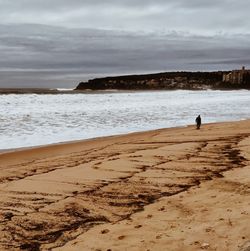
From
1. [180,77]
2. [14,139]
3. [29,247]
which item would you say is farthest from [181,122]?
[180,77]

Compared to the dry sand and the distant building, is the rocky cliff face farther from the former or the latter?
the dry sand

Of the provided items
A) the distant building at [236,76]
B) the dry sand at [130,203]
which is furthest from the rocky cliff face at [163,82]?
the dry sand at [130,203]

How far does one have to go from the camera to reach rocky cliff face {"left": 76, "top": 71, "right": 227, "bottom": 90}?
356 feet

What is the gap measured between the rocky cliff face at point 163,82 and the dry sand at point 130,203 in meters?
96.8

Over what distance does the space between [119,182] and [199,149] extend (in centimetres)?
343

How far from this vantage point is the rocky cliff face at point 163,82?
356 ft

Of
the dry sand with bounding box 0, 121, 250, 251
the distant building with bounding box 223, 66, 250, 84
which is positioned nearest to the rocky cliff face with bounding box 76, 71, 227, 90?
the distant building with bounding box 223, 66, 250, 84

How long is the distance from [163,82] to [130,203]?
108667mm

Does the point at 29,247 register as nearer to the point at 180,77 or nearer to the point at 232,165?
Result: the point at 232,165

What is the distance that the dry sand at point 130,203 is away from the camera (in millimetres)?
4035

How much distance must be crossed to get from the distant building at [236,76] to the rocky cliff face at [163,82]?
182 centimetres

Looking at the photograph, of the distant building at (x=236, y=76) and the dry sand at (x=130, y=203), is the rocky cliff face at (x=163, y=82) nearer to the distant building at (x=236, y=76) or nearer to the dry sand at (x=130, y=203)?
the distant building at (x=236, y=76)

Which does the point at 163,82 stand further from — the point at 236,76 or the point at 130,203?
the point at 130,203

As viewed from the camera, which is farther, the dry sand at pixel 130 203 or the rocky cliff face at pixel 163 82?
the rocky cliff face at pixel 163 82
